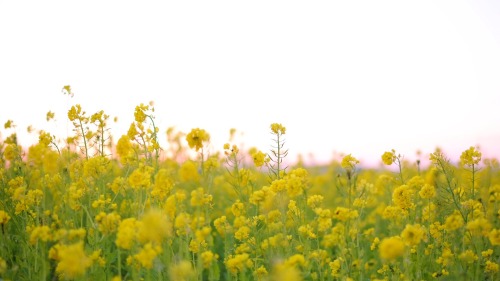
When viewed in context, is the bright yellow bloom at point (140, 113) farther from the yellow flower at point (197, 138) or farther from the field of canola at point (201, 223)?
the yellow flower at point (197, 138)

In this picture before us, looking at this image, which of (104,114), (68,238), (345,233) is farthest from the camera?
(104,114)

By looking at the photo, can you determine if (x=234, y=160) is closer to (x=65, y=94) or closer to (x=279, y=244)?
(x=279, y=244)

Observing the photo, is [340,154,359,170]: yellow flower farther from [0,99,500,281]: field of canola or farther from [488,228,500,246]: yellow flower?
[488,228,500,246]: yellow flower

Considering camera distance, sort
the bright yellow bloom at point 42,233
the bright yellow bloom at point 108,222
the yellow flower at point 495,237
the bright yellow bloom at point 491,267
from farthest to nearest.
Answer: the bright yellow bloom at point 491,267
the yellow flower at point 495,237
the bright yellow bloom at point 42,233
the bright yellow bloom at point 108,222

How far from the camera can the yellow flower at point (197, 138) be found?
3.44 m

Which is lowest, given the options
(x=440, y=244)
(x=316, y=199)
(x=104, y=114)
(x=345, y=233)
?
(x=440, y=244)

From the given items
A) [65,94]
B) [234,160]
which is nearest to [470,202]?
[234,160]

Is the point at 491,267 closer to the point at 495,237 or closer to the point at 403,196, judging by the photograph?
the point at 495,237

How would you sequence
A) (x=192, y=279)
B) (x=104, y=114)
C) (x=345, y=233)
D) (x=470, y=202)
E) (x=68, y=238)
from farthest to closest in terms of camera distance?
(x=104, y=114) → (x=470, y=202) → (x=345, y=233) → (x=192, y=279) → (x=68, y=238)

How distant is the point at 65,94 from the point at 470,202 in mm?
4661

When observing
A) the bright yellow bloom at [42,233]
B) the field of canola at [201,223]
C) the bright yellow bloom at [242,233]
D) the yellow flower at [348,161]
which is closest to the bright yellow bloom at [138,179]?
the field of canola at [201,223]

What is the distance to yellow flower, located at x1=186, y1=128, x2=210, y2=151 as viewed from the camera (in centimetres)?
344

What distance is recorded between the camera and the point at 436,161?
5.03 m

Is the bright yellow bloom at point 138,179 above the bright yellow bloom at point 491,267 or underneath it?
above
